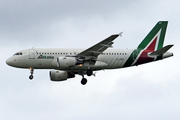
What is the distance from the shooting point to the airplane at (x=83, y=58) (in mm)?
55469

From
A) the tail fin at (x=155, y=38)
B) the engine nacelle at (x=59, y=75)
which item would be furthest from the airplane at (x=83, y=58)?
the tail fin at (x=155, y=38)

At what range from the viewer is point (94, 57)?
5653cm

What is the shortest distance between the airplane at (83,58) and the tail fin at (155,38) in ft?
0.59

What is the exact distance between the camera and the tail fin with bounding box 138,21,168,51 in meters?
61.6

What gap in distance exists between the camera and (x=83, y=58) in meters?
56.2

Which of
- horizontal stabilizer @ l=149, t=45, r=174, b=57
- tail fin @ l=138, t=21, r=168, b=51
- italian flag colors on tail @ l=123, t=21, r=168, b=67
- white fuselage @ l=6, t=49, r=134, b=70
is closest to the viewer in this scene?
white fuselage @ l=6, t=49, r=134, b=70

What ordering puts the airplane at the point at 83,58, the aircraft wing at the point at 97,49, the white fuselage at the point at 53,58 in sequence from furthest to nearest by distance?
the white fuselage at the point at 53,58 → the airplane at the point at 83,58 → the aircraft wing at the point at 97,49

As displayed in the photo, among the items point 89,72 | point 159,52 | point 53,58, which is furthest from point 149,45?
point 53,58

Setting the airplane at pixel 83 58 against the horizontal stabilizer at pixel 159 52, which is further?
the horizontal stabilizer at pixel 159 52

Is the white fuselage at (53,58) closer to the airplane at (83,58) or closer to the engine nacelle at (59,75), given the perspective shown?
the airplane at (83,58)

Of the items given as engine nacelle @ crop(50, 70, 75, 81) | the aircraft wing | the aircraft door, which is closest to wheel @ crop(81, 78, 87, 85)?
engine nacelle @ crop(50, 70, 75, 81)

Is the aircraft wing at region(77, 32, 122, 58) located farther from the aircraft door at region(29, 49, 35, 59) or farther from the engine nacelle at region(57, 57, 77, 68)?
the aircraft door at region(29, 49, 35, 59)

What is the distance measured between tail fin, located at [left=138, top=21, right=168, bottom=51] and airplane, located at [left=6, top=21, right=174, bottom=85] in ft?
0.59

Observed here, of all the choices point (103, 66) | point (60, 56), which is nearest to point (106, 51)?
point (103, 66)
